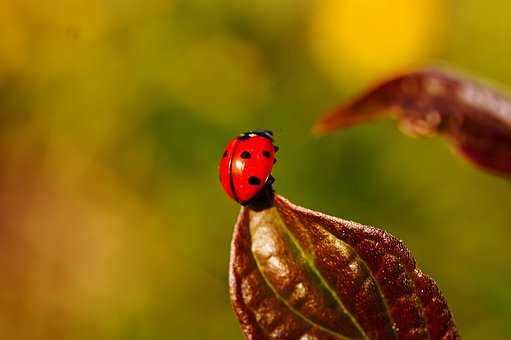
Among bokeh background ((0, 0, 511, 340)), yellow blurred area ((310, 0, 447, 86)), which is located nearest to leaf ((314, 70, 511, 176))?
bokeh background ((0, 0, 511, 340))

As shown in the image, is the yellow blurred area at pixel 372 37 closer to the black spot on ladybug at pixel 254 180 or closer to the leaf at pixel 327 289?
the black spot on ladybug at pixel 254 180

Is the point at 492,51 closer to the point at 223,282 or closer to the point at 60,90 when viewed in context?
the point at 223,282

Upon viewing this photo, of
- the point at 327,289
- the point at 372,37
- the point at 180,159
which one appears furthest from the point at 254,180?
the point at 372,37

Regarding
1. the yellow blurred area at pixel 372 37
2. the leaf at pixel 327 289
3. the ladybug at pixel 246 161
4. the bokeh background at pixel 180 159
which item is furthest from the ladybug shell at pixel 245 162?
the yellow blurred area at pixel 372 37

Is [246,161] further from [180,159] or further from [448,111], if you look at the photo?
[180,159]

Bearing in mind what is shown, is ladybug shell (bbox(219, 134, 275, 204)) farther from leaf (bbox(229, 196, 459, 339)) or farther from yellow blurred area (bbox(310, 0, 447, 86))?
yellow blurred area (bbox(310, 0, 447, 86))
